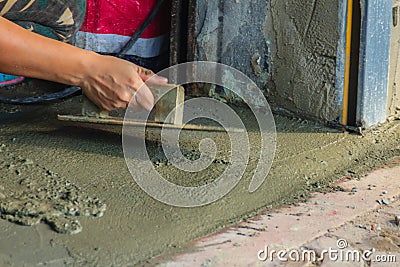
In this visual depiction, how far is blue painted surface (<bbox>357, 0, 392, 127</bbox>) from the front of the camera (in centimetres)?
236

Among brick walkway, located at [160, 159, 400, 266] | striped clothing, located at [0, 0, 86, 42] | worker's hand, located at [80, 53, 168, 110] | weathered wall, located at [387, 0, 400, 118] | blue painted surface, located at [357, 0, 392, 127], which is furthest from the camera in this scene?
weathered wall, located at [387, 0, 400, 118]

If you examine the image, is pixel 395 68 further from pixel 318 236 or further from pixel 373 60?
pixel 318 236

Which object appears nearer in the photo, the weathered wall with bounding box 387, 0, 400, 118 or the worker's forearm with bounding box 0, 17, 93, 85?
the worker's forearm with bounding box 0, 17, 93, 85

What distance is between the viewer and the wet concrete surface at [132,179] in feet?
5.12

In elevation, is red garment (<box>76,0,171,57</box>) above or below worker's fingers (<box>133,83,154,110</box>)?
above

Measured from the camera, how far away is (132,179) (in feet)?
6.50

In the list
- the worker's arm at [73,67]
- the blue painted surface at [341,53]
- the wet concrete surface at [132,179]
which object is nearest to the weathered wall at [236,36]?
the wet concrete surface at [132,179]

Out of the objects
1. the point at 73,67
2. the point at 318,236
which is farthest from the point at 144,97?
the point at 318,236

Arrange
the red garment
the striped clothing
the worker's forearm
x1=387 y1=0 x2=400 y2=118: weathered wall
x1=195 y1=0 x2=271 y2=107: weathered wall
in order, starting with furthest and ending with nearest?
1. the red garment
2. x1=195 y1=0 x2=271 y2=107: weathered wall
3. x1=387 y1=0 x2=400 y2=118: weathered wall
4. the striped clothing
5. the worker's forearm

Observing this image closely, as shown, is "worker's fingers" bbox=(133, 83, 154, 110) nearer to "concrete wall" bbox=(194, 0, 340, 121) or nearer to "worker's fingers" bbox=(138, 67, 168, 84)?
"worker's fingers" bbox=(138, 67, 168, 84)

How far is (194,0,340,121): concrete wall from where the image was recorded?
96.5 inches

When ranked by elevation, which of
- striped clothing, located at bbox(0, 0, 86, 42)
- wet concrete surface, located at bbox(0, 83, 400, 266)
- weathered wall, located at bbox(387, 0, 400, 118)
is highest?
striped clothing, located at bbox(0, 0, 86, 42)

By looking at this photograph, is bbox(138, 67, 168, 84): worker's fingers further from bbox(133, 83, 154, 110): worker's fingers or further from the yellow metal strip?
the yellow metal strip

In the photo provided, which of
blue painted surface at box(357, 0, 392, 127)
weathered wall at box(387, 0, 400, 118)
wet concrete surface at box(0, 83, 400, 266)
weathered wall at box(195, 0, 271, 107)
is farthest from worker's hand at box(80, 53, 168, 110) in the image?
weathered wall at box(387, 0, 400, 118)
